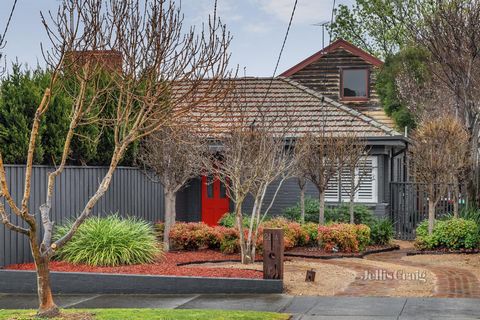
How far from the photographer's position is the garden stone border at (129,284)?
13742 millimetres

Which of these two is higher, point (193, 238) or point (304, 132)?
point (304, 132)

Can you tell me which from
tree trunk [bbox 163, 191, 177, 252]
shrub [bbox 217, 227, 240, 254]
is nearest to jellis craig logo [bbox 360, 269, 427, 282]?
shrub [bbox 217, 227, 240, 254]

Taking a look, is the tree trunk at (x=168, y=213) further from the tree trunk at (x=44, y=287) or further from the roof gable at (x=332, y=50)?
the roof gable at (x=332, y=50)

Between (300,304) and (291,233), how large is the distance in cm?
717

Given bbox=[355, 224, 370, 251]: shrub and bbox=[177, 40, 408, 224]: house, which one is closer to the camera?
bbox=[355, 224, 370, 251]: shrub

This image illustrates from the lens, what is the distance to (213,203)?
25062 mm

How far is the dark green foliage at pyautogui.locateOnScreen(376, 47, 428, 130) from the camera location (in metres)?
33.3

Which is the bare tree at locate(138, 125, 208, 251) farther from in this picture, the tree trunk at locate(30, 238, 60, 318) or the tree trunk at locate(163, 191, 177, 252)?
the tree trunk at locate(30, 238, 60, 318)

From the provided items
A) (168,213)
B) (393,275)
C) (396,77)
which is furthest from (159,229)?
(396,77)

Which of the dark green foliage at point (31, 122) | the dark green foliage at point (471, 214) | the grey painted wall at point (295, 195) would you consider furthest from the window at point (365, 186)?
the dark green foliage at point (31, 122)

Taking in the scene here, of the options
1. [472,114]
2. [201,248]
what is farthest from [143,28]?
[472,114]

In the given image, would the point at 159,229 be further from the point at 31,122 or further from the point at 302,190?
the point at 31,122

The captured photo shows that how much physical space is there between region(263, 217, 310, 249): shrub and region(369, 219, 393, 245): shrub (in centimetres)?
263

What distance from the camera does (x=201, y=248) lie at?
19281 millimetres
